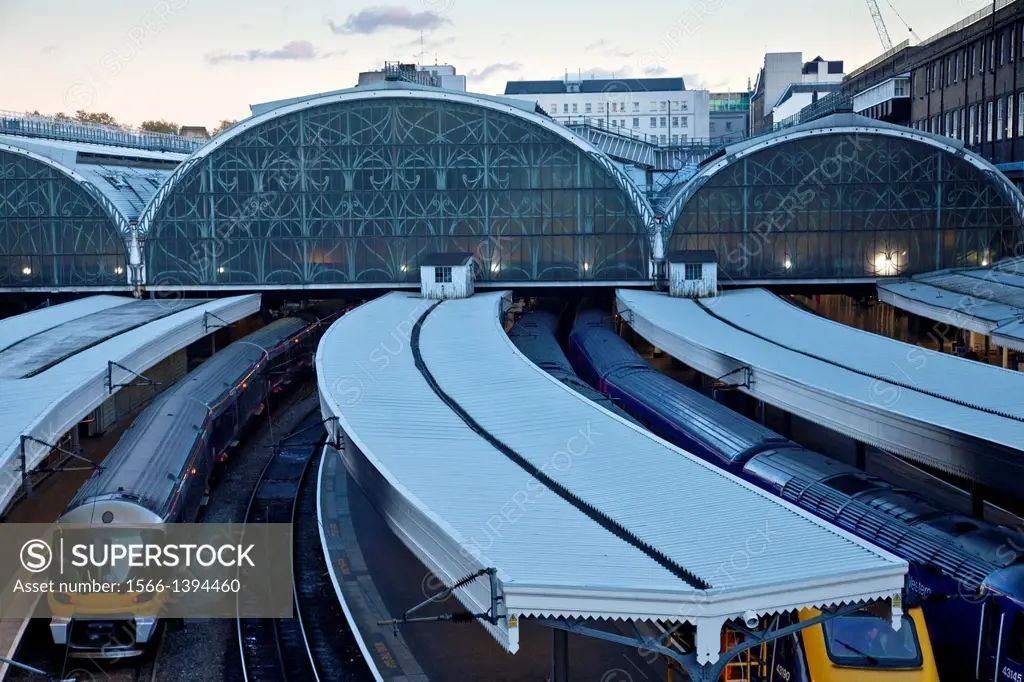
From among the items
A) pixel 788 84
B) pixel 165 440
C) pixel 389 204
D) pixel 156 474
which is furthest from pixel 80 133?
pixel 788 84

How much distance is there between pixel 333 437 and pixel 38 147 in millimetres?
32244

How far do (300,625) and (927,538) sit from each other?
14.1 m

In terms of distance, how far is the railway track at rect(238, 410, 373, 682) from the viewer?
22.7 metres

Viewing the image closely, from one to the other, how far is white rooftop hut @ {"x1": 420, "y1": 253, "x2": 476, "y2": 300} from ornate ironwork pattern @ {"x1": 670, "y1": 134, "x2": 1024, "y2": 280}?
33.6 feet

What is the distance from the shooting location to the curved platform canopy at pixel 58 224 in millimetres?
50344

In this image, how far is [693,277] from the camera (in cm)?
4850

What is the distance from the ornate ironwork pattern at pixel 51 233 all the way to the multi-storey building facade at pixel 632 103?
222 feet

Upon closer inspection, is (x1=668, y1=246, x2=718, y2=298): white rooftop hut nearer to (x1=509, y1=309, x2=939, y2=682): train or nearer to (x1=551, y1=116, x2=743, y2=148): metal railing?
(x1=551, y1=116, x2=743, y2=148): metal railing

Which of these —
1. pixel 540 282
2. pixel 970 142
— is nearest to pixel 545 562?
pixel 540 282

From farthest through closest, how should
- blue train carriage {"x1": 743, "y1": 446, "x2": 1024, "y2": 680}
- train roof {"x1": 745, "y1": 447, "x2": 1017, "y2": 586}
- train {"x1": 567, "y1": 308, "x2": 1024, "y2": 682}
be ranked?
train roof {"x1": 745, "y1": 447, "x2": 1017, "y2": 586} → train {"x1": 567, "y1": 308, "x2": 1024, "y2": 682} → blue train carriage {"x1": 743, "y1": 446, "x2": 1024, "y2": 680}

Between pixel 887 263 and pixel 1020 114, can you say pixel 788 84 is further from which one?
pixel 887 263

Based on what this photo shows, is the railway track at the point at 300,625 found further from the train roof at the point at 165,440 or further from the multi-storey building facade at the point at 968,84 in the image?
the multi-storey building facade at the point at 968,84

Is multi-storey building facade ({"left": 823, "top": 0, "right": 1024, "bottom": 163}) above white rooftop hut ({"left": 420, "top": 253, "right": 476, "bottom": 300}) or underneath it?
above

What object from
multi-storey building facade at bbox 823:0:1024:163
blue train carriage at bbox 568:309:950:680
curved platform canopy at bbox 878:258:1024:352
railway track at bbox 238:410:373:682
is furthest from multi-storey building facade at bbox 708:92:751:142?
railway track at bbox 238:410:373:682
